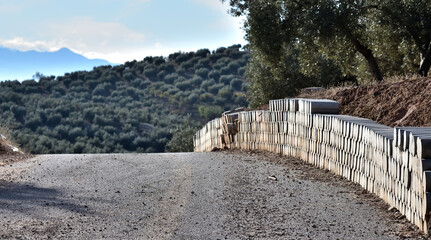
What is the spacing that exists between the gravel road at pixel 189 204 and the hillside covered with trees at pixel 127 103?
22431 millimetres

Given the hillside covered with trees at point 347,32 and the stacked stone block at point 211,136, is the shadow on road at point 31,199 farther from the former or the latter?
the hillside covered with trees at point 347,32

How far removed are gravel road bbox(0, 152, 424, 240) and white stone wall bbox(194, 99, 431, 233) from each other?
0.84 ft

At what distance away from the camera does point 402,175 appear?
738 cm

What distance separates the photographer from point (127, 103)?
60.9 metres

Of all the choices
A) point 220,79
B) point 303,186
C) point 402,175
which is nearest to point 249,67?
point 303,186

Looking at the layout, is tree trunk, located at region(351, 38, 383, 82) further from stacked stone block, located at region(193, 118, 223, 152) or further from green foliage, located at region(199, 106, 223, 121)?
green foliage, located at region(199, 106, 223, 121)

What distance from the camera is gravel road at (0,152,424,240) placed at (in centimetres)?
680

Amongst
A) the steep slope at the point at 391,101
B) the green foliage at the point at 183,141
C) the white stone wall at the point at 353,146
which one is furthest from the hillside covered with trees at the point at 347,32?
the green foliage at the point at 183,141

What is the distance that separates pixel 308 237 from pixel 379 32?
15523 millimetres

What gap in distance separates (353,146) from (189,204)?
3426mm

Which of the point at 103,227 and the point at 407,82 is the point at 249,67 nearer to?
the point at 407,82

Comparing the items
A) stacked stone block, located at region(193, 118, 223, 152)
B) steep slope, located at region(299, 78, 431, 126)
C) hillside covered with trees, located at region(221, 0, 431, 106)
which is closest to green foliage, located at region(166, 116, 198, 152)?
stacked stone block, located at region(193, 118, 223, 152)

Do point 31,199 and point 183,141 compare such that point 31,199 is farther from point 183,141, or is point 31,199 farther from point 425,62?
point 183,141

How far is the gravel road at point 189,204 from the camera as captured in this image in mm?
6801
